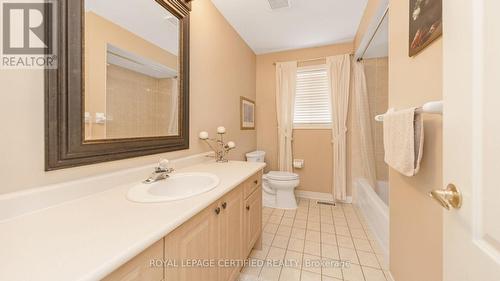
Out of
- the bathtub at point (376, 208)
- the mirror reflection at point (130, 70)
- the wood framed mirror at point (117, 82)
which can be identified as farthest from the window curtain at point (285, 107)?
the mirror reflection at point (130, 70)

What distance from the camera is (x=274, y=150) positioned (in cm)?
325

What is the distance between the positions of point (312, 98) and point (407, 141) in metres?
2.17

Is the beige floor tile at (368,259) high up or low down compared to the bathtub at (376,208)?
down

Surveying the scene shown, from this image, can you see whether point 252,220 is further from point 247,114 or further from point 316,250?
point 247,114

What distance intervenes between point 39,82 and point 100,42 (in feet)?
1.17

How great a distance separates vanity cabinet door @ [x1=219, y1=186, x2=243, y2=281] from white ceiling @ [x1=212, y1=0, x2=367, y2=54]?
6.34 ft

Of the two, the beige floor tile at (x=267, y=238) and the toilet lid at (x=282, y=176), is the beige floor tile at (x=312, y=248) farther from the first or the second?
the toilet lid at (x=282, y=176)

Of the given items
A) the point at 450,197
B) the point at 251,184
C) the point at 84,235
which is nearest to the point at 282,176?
the point at 251,184

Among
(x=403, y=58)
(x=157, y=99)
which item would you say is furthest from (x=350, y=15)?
(x=157, y=99)

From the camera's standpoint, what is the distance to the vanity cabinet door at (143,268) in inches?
21.0

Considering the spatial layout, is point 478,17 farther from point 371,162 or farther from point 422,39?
point 371,162

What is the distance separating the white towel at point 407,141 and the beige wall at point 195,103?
1.44m

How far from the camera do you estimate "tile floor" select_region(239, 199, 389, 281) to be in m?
1.46

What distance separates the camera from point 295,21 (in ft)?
7.61
